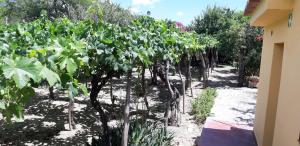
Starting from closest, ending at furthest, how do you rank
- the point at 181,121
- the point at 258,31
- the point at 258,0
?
the point at 258,0 < the point at 181,121 < the point at 258,31

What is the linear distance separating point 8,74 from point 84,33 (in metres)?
3.36

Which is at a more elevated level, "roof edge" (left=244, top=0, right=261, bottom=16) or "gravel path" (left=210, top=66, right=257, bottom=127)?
"roof edge" (left=244, top=0, right=261, bottom=16)

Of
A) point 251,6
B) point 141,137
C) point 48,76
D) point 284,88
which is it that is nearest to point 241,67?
point 251,6

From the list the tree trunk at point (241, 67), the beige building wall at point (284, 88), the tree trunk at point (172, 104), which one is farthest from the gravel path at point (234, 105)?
the beige building wall at point (284, 88)

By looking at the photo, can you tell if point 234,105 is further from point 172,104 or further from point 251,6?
point 251,6

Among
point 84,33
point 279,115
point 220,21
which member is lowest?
point 279,115

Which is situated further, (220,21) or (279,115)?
(220,21)

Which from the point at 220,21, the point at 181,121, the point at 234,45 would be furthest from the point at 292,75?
the point at 220,21

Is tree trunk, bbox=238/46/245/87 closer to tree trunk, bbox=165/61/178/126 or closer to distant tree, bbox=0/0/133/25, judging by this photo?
→ distant tree, bbox=0/0/133/25

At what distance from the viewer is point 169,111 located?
28.4 feet

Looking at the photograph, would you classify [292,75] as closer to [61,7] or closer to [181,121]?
[181,121]

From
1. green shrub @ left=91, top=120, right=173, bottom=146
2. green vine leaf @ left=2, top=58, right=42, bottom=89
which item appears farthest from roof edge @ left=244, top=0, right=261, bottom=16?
green vine leaf @ left=2, top=58, right=42, bottom=89

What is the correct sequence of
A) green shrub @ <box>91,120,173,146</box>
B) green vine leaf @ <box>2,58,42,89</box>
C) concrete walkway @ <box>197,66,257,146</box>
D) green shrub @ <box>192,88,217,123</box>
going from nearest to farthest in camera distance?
green vine leaf @ <box>2,58,42,89</box>, green shrub @ <box>91,120,173,146</box>, concrete walkway @ <box>197,66,257,146</box>, green shrub @ <box>192,88,217,123</box>

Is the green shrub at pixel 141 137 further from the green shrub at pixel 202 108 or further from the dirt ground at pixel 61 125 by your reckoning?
the green shrub at pixel 202 108
